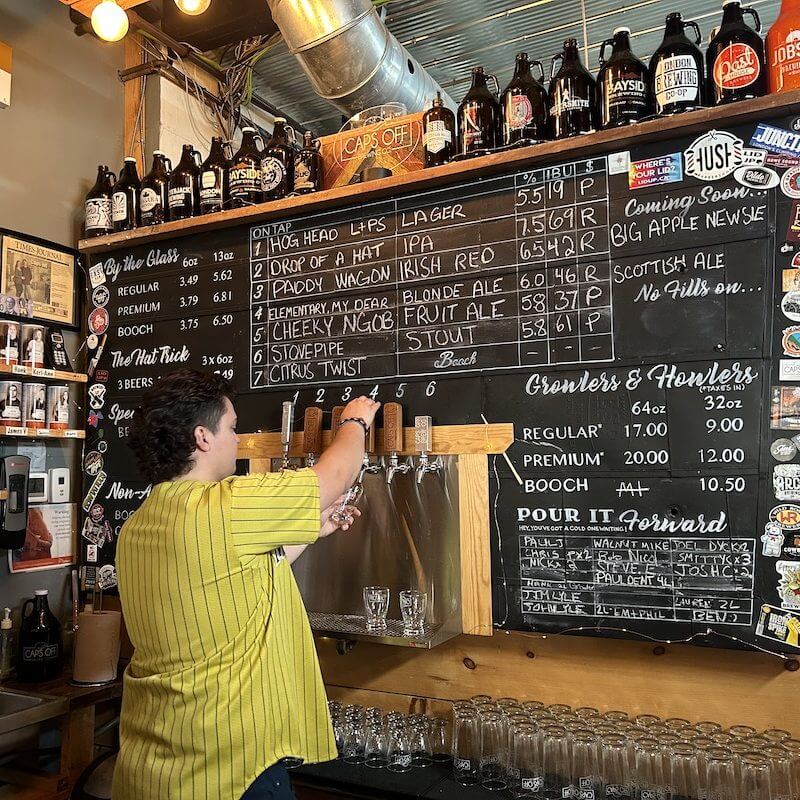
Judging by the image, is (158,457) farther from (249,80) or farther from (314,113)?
(314,113)

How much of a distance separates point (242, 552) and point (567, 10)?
292 cm

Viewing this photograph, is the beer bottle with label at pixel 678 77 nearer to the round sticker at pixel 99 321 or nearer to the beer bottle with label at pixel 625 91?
the beer bottle with label at pixel 625 91

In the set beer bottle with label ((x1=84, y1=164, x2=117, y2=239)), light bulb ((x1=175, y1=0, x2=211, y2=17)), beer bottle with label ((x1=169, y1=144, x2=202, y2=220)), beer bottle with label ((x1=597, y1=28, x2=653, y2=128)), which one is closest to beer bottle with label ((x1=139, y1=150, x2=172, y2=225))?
beer bottle with label ((x1=169, y1=144, x2=202, y2=220))

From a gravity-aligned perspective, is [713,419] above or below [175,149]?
below

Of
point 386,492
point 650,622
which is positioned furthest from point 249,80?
point 650,622

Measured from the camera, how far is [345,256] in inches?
102

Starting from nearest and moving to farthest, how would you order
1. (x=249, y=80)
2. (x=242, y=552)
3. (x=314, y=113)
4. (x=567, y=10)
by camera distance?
1. (x=242, y=552)
2. (x=567, y=10)
3. (x=249, y=80)
4. (x=314, y=113)

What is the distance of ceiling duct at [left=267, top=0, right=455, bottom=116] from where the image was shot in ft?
8.92

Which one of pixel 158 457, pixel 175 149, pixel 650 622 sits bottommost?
pixel 650 622

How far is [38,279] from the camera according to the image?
2.96 metres

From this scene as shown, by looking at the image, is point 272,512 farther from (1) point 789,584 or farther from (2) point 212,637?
(1) point 789,584

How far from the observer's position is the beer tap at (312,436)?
2.51m

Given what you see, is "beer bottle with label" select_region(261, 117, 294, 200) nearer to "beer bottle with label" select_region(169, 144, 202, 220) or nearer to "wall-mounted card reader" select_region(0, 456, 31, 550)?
"beer bottle with label" select_region(169, 144, 202, 220)

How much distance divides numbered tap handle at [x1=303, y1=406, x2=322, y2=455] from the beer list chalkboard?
0.30 ft
